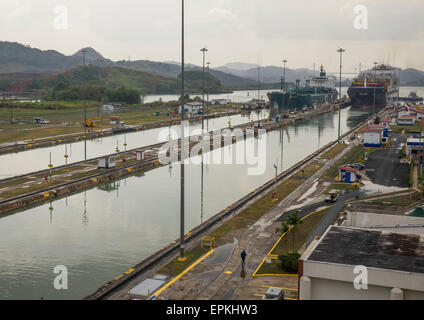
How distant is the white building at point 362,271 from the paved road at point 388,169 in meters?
20.3

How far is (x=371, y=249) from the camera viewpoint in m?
17.5

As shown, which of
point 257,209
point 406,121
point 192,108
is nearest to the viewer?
point 257,209

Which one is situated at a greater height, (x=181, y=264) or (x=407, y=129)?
(x=407, y=129)

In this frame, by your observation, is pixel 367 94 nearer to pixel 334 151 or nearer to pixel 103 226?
pixel 334 151

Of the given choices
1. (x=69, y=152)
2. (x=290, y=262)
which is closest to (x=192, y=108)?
(x=69, y=152)

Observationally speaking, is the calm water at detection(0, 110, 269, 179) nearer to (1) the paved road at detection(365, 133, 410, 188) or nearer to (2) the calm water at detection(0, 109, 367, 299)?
(2) the calm water at detection(0, 109, 367, 299)

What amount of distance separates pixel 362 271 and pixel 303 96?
4498 inches

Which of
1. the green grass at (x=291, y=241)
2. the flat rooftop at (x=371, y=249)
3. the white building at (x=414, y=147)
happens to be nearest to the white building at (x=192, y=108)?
the white building at (x=414, y=147)

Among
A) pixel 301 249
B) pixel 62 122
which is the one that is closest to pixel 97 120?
pixel 62 122

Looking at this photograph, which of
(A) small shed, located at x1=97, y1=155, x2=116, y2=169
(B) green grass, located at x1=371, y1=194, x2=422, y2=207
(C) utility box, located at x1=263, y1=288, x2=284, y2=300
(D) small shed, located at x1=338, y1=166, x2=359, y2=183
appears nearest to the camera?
(C) utility box, located at x1=263, y1=288, x2=284, y2=300

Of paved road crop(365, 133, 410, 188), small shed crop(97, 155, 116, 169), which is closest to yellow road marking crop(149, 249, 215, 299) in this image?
paved road crop(365, 133, 410, 188)

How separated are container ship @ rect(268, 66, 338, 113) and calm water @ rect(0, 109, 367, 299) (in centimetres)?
7784

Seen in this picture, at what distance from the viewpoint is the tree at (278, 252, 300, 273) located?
19.3 m
